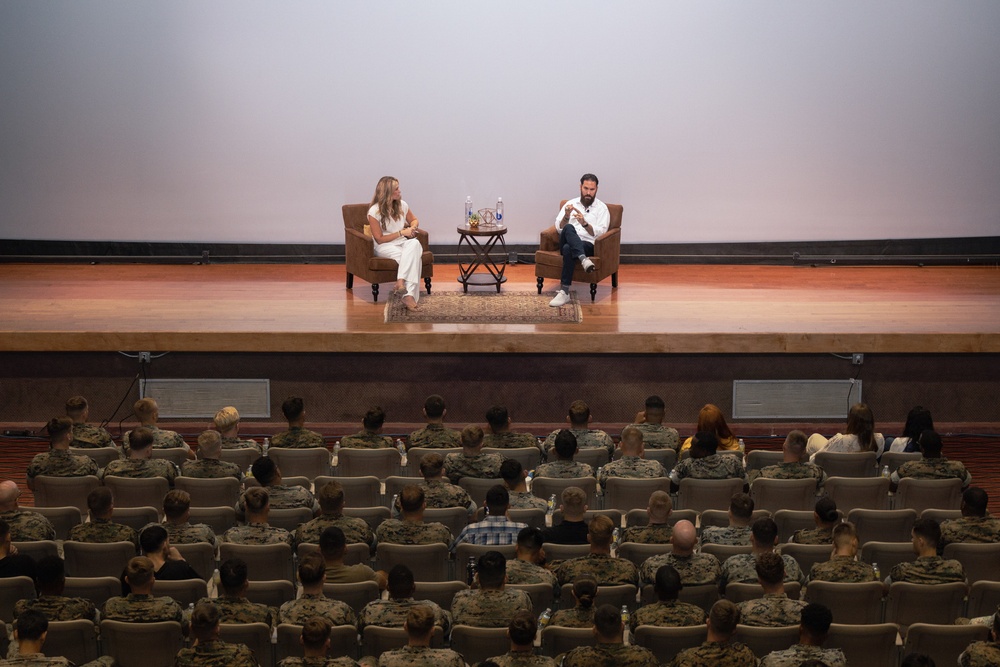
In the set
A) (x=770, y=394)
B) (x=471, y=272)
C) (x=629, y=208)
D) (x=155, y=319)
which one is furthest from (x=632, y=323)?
(x=155, y=319)

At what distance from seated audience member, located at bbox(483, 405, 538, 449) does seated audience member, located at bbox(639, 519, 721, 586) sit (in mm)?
1817

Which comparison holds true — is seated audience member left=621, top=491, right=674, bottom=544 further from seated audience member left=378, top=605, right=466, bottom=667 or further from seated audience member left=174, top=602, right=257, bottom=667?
seated audience member left=174, top=602, right=257, bottom=667

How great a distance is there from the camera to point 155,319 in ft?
28.8

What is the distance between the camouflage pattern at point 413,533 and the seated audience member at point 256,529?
46 centimetres

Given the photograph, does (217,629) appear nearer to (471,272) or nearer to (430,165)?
(471,272)

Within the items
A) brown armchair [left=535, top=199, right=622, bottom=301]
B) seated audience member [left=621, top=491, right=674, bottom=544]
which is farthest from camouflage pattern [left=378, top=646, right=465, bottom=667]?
brown armchair [left=535, top=199, right=622, bottom=301]

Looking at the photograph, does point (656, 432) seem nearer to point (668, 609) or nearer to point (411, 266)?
point (668, 609)

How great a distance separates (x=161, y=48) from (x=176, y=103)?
21.3 inches

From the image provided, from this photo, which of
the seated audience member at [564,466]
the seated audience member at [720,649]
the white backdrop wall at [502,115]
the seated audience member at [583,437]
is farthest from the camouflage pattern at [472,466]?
the white backdrop wall at [502,115]

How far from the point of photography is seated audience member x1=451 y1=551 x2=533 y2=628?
4.46 metres

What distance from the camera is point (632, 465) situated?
6.10 meters

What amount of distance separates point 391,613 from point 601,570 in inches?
37.7

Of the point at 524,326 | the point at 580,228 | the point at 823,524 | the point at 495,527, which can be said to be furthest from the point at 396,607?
the point at 580,228

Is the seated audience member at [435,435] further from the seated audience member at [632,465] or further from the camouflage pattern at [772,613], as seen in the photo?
the camouflage pattern at [772,613]
